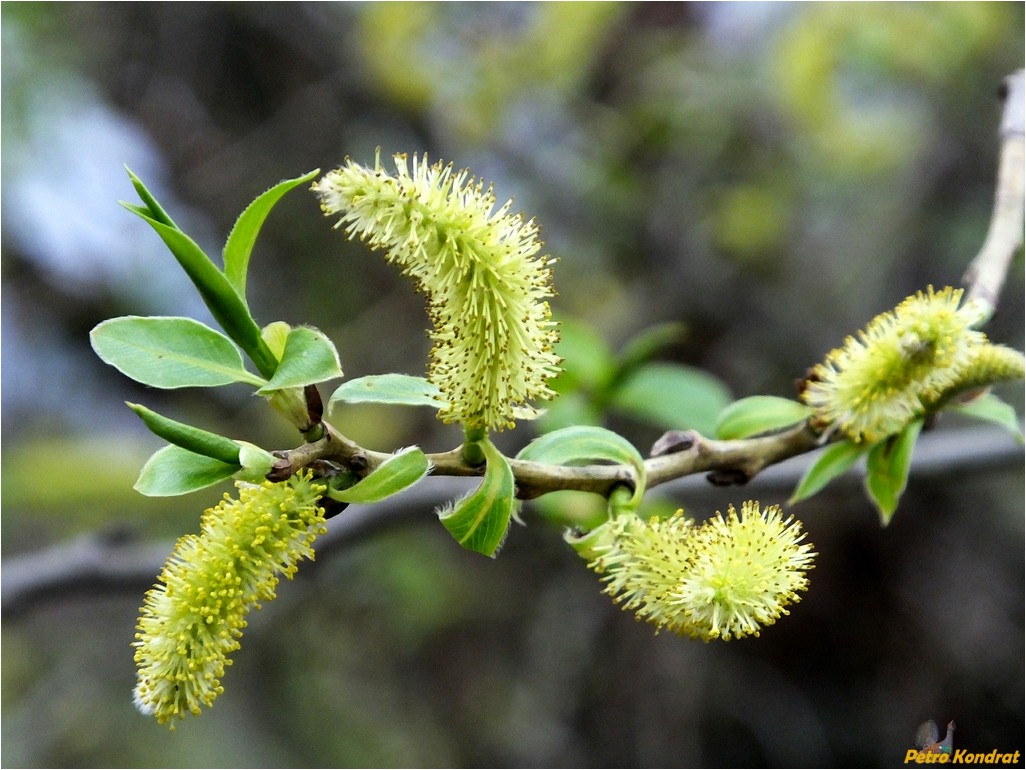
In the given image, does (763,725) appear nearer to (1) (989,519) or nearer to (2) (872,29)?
(1) (989,519)

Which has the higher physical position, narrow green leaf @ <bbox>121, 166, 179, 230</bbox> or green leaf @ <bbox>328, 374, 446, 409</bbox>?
narrow green leaf @ <bbox>121, 166, 179, 230</bbox>

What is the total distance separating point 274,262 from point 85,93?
0.57 m

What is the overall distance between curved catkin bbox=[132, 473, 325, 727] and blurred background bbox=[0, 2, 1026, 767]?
3.83 ft

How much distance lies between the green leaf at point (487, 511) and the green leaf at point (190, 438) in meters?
0.13

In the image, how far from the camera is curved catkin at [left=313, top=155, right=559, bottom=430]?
51cm

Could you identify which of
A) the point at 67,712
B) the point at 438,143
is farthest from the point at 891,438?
the point at 67,712

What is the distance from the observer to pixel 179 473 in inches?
21.1

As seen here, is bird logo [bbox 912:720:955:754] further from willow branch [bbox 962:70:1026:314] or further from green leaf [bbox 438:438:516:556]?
green leaf [bbox 438:438:516:556]

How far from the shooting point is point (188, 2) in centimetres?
221

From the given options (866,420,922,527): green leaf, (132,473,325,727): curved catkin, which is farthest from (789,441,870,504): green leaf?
(132,473,325,727): curved catkin

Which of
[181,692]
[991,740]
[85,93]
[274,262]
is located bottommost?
[181,692]

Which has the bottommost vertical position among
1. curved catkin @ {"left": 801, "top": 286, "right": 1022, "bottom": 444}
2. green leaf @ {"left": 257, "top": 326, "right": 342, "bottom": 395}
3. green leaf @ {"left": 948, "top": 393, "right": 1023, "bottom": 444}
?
green leaf @ {"left": 257, "top": 326, "right": 342, "bottom": 395}

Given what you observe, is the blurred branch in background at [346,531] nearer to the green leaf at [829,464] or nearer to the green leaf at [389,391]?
the green leaf at [829,464]

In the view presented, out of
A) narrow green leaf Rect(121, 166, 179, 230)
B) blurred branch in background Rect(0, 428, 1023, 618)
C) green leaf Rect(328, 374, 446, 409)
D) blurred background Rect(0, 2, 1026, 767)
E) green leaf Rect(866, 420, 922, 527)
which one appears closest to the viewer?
narrow green leaf Rect(121, 166, 179, 230)
